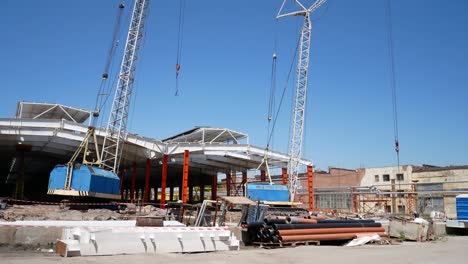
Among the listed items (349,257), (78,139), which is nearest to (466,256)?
(349,257)

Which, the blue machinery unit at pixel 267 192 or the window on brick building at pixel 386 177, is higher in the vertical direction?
the window on brick building at pixel 386 177

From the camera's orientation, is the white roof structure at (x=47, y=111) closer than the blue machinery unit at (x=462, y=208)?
No

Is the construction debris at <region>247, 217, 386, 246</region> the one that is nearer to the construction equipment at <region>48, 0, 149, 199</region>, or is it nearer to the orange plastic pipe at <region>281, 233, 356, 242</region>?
the orange plastic pipe at <region>281, 233, 356, 242</region>

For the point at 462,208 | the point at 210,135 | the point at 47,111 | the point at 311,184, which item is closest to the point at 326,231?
the point at 462,208

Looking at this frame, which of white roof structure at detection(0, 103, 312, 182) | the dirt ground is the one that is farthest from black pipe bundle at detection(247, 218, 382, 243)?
white roof structure at detection(0, 103, 312, 182)

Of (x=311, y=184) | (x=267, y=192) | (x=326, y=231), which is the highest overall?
(x=311, y=184)

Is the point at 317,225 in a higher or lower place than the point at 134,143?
lower

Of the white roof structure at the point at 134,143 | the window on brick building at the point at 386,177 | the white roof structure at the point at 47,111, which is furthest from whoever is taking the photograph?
the window on brick building at the point at 386,177

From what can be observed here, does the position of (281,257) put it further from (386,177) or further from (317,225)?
(386,177)

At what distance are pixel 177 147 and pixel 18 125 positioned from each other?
14.9m

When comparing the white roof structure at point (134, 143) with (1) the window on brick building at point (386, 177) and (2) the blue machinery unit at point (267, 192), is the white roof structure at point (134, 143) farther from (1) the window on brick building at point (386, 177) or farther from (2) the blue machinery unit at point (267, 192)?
(1) the window on brick building at point (386, 177)

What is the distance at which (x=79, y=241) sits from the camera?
43.7 feet

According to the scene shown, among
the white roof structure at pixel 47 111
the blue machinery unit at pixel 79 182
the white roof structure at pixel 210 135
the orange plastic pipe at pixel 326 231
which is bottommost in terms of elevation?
the orange plastic pipe at pixel 326 231

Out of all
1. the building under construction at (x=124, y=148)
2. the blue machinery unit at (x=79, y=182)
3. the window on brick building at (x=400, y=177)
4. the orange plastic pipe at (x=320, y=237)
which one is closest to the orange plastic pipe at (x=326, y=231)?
the orange plastic pipe at (x=320, y=237)
